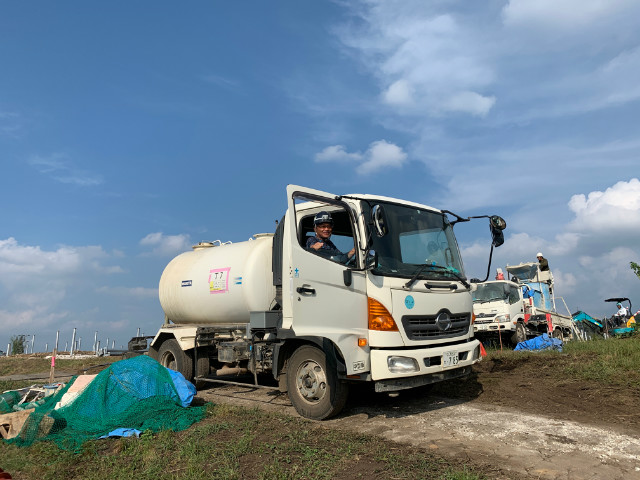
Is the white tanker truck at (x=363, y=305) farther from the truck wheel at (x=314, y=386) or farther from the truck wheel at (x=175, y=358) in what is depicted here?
the truck wheel at (x=175, y=358)

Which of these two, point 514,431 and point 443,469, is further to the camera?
point 514,431

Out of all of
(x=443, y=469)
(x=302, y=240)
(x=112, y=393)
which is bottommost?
(x=443, y=469)

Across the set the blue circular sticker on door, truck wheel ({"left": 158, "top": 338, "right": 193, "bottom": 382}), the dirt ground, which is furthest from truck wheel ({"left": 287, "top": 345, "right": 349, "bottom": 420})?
truck wheel ({"left": 158, "top": 338, "right": 193, "bottom": 382})

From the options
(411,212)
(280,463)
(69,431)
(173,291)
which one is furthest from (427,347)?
(173,291)

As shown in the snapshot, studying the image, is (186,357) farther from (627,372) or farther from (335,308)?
(627,372)

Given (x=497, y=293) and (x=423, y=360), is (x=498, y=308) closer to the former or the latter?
(x=497, y=293)

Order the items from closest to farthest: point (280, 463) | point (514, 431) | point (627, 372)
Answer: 1. point (280, 463)
2. point (514, 431)
3. point (627, 372)

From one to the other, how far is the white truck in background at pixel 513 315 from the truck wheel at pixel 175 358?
926 cm

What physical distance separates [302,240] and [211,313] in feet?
Result: 10.9

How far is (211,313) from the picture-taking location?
8.84 m

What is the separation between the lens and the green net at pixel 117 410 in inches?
226

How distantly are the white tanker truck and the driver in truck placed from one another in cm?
5

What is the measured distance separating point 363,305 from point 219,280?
3447mm

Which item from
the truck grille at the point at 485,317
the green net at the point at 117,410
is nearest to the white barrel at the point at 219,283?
the green net at the point at 117,410
